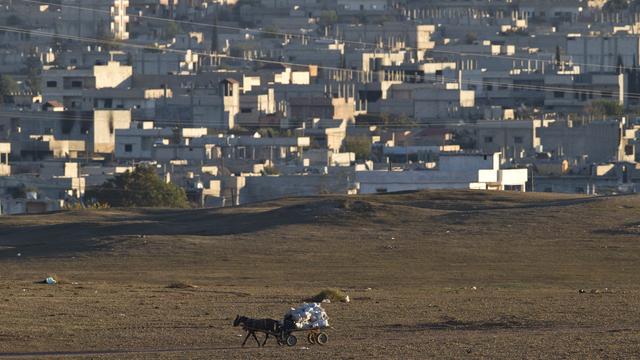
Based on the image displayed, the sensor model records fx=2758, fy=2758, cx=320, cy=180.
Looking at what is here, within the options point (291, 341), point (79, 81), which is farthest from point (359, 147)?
point (291, 341)

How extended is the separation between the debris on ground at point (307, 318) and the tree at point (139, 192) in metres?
35.4

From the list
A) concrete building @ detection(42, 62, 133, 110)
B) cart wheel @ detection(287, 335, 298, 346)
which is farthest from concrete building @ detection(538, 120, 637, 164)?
cart wheel @ detection(287, 335, 298, 346)

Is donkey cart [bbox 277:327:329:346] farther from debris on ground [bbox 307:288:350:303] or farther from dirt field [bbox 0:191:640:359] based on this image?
debris on ground [bbox 307:288:350:303]

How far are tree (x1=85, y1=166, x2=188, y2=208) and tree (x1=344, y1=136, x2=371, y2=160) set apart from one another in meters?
18.5

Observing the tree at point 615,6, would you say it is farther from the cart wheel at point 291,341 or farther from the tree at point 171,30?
the cart wheel at point 291,341

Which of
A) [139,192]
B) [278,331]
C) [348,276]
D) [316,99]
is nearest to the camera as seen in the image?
[278,331]

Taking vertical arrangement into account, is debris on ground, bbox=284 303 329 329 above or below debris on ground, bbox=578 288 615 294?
above

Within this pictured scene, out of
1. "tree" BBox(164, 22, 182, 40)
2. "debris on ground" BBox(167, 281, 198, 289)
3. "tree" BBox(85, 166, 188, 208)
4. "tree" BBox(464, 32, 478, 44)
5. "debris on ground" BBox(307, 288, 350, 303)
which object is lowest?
"tree" BBox(85, 166, 188, 208)

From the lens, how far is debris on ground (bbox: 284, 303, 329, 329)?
88.5ft

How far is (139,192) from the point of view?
63938mm

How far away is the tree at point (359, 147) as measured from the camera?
8426 centimetres

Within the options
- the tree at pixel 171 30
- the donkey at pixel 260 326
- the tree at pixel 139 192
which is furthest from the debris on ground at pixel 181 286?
the tree at pixel 171 30

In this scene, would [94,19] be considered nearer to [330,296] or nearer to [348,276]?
[348,276]

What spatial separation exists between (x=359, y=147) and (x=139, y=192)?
23.2 metres
